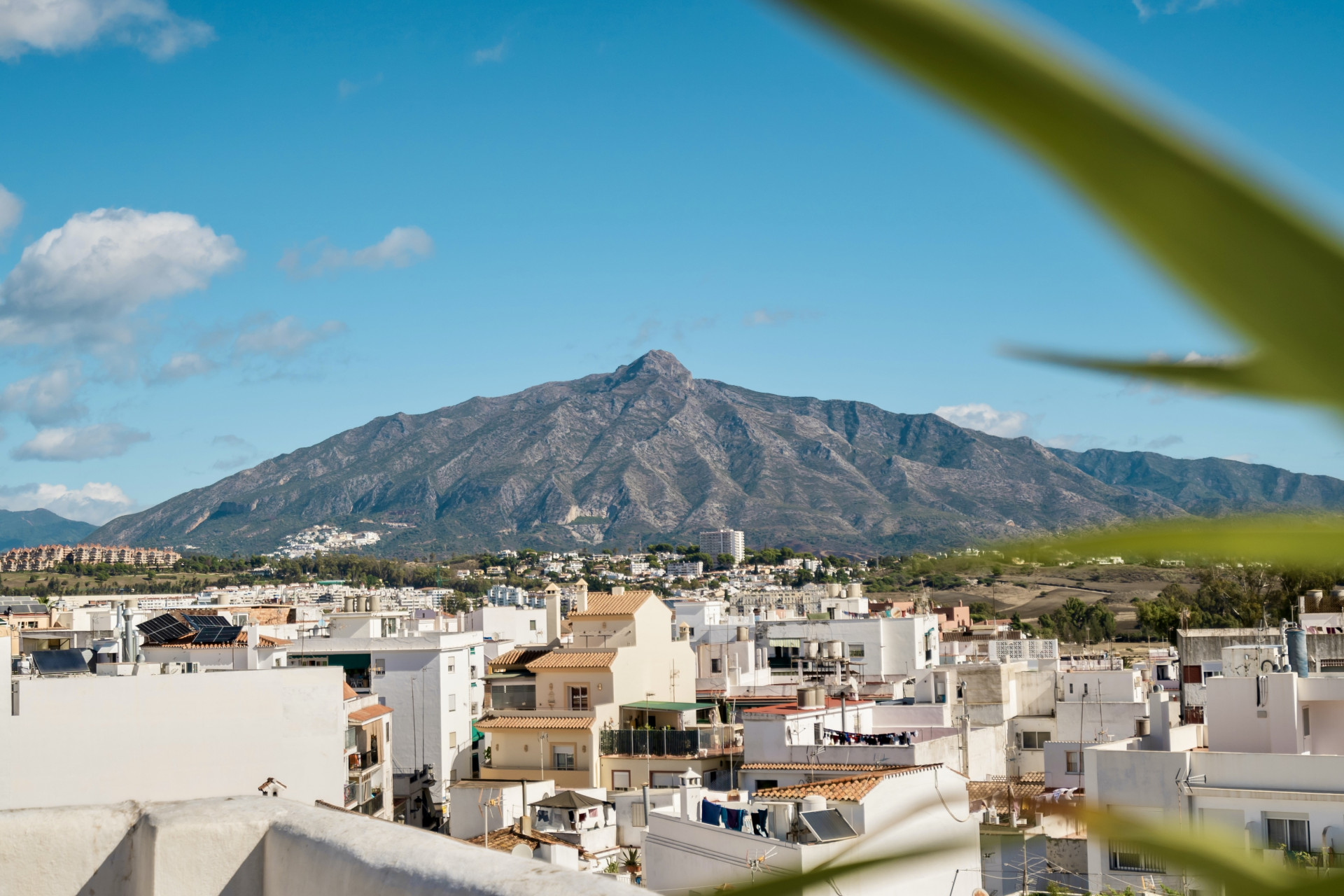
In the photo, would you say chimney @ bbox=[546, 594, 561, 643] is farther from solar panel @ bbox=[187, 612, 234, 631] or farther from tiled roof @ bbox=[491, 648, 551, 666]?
solar panel @ bbox=[187, 612, 234, 631]

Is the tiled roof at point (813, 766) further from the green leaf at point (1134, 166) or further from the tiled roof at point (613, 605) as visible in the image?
the green leaf at point (1134, 166)

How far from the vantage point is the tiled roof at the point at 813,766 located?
852 inches

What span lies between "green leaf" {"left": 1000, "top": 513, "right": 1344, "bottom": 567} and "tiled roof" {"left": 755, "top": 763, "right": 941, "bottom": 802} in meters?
16.0

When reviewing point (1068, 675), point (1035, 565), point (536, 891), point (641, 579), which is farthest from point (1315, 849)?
point (641, 579)

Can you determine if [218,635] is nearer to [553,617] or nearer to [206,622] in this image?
[206,622]

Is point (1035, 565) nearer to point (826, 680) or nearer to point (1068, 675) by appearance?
point (1068, 675)

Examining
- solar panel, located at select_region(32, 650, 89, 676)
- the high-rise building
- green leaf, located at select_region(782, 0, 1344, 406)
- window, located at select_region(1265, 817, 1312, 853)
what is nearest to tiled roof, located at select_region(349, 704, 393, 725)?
solar panel, located at select_region(32, 650, 89, 676)

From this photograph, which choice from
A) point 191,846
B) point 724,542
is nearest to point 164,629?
point 191,846

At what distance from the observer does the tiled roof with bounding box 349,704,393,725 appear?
25203 millimetres

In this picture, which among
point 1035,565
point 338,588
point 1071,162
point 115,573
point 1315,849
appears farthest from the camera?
point 115,573

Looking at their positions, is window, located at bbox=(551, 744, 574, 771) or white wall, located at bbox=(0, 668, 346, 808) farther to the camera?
window, located at bbox=(551, 744, 574, 771)

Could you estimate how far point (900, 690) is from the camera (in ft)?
109

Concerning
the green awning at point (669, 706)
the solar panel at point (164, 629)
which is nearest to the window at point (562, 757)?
the green awning at point (669, 706)

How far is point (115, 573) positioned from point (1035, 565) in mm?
136399
